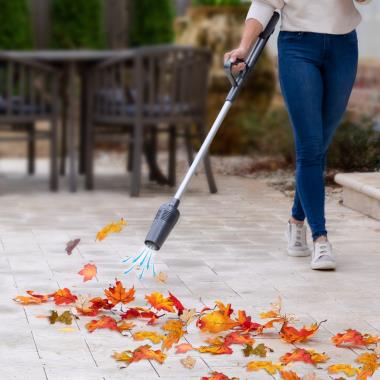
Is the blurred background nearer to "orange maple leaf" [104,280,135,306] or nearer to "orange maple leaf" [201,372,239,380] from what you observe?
"orange maple leaf" [104,280,135,306]

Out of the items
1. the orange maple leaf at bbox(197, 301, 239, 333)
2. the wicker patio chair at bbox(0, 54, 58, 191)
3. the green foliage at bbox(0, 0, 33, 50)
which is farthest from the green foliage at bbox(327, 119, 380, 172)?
the green foliage at bbox(0, 0, 33, 50)

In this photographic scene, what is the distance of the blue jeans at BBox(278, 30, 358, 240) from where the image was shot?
4547 millimetres

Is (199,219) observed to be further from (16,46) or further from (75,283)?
(16,46)

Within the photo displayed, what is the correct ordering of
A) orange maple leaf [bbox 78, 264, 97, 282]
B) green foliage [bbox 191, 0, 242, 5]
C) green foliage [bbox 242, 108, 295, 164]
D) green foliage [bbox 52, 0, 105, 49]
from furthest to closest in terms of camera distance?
green foliage [bbox 52, 0, 105, 49] < green foliage [bbox 191, 0, 242, 5] < green foliage [bbox 242, 108, 295, 164] < orange maple leaf [bbox 78, 264, 97, 282]

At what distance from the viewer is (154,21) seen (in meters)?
11.1

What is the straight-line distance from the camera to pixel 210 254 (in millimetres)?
5012

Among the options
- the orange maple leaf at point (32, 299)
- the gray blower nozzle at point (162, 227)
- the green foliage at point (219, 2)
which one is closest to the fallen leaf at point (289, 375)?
the gray blower nozzle at point (162, 227)

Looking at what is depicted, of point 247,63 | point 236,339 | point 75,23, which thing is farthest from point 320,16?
point 75,23

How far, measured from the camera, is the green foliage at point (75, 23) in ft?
36.0

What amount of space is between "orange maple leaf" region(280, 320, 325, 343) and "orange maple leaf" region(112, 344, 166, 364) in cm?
44

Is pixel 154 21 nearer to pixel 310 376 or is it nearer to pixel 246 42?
pixel 246 42

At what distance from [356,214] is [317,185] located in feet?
5.20

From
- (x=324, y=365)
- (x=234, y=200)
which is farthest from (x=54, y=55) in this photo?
(x=324, y=365)

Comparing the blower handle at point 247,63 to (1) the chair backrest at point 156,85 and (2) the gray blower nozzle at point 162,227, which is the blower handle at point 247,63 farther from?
(1) the chair backrest at point 156,85
